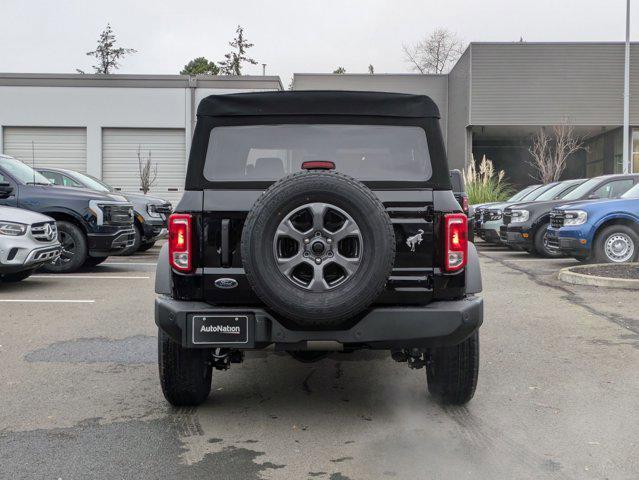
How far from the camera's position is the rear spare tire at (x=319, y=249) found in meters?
3.73

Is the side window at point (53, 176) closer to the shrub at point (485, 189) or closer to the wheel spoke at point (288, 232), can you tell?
the wheel spoke at point (288, 232)

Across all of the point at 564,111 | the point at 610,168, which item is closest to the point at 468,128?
the point at 564,111

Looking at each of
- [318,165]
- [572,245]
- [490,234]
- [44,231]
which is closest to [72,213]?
[44,231]

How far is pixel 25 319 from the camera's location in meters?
7.75

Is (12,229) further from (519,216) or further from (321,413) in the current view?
(519,216)

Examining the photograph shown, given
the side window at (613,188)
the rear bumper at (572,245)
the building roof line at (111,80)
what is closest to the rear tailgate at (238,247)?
the rear bumper at (572,245)

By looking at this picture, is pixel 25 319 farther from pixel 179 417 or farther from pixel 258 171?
pixel 258 171

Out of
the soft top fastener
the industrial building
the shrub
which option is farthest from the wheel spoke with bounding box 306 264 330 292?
the industrial building

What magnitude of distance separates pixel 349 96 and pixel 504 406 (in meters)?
2.22

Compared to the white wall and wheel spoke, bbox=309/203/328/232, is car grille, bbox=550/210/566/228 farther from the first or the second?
the white wall

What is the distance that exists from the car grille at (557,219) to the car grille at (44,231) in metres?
8.17

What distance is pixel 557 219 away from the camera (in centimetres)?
1256

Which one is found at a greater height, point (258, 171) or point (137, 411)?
point (258, 171)

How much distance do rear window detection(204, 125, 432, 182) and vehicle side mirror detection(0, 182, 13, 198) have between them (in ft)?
27.1
